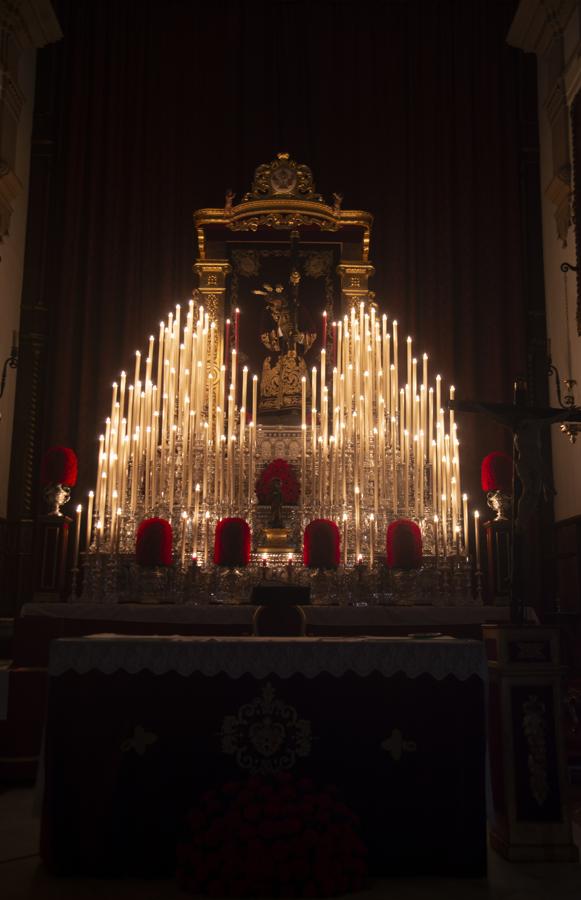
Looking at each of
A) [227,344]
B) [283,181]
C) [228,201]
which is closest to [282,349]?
[227,344]

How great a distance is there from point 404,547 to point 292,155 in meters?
4.88

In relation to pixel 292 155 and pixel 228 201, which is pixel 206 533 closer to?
pixel 228 201

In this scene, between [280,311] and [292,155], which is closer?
[280,311]

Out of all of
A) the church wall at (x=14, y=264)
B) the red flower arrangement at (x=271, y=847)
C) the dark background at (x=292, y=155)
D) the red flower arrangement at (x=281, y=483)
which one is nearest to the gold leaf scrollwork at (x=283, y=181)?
the dark background at (x=292, y=155)

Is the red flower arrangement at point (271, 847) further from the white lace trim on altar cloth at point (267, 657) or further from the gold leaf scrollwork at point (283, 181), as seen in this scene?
the gold leaf scrollwork at point (283, 181)

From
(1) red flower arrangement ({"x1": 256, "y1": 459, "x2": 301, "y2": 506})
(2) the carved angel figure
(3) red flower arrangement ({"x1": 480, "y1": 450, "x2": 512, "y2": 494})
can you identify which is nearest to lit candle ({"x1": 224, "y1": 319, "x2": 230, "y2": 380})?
(2) the carved angel figure

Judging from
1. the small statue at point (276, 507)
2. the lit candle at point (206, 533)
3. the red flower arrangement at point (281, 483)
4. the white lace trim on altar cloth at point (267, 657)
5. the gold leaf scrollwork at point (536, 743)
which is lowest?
the gold leaf scrollwork at point (536, 743)

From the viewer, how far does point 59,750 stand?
377cm

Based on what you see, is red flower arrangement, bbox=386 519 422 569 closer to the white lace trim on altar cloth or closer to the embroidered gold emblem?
the white lace trim on altar cloth

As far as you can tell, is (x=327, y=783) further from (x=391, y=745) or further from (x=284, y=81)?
(x=284, y=81)

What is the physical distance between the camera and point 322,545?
615 centimetres

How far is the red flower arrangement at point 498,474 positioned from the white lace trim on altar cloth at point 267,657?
3529mm

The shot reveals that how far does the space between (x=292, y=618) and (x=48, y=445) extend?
183 inches

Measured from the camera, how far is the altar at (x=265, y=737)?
12.1 ft
